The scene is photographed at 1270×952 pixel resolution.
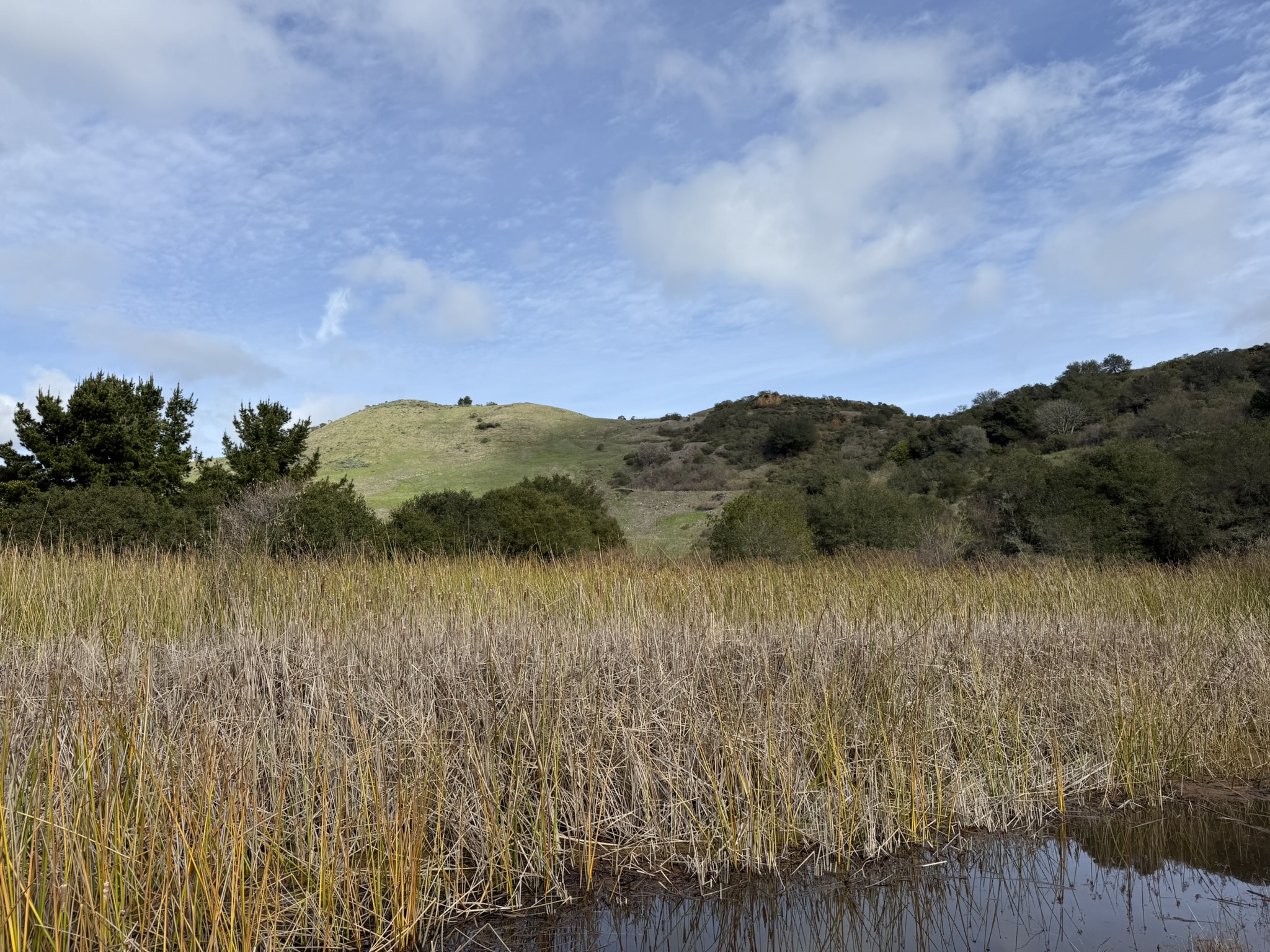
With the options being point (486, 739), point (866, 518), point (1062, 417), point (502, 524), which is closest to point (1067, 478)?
point (866, 518)

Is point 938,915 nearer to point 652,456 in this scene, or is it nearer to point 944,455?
point 944,455

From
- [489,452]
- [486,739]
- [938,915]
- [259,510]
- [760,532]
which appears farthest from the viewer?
[489,452]

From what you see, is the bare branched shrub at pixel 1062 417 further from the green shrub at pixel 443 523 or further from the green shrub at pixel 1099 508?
the green shrub at pixel 443 523

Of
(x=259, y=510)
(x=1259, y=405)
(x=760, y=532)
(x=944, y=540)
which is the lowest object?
(x=944, y=540)

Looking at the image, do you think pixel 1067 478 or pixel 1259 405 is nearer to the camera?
pixel 1067 478

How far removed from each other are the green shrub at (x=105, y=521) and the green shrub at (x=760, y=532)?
876 cm

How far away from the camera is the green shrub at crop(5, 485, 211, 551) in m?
12.0

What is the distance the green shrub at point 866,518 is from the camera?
57.9ft

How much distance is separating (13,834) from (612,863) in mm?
2263

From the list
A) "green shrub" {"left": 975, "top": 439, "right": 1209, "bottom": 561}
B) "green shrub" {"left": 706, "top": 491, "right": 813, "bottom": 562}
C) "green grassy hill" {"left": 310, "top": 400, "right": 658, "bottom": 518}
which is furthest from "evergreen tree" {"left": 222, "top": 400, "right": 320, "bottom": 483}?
"green shrub" {"left": 975, "top": 439, "right": 1209, "bottom": 561}

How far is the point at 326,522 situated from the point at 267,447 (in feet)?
43.5

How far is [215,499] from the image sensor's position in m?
19.4

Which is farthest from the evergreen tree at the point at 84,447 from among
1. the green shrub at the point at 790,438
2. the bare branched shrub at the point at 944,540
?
the green shrub at the point at 790,438

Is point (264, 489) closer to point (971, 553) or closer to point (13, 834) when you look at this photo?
point (971, 553)
